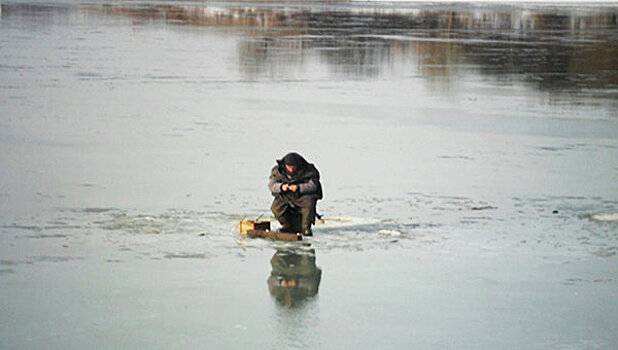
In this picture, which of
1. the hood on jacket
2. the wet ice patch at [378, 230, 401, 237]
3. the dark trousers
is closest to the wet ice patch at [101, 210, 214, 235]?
the dark trousers

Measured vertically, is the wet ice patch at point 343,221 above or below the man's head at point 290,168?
below

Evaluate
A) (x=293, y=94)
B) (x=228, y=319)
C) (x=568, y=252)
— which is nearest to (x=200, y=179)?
(x=568, y=252)

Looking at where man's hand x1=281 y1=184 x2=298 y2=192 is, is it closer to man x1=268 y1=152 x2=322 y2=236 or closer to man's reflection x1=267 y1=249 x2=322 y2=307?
man x1=268 y1=152 x2=322 y2=236

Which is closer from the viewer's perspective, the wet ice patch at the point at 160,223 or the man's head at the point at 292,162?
the man's head at the point at 292,162

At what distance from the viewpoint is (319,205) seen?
488 inches

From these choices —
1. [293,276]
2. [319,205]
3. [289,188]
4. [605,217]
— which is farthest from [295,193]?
[605,217]

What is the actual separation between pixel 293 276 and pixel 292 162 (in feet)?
5.04

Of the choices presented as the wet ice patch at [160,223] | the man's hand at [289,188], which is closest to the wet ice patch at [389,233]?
the man's hand at [289,188]

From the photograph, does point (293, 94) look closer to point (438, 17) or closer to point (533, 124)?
point (533, 124)

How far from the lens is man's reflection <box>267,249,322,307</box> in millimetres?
8859

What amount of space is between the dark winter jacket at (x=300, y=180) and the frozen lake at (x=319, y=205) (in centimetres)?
37

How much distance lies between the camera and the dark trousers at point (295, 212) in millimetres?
10781

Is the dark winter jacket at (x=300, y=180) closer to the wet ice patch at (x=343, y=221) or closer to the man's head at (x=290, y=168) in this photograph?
the man's head at (x=290, y=168)

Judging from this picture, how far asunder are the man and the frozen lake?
0.22 meters
